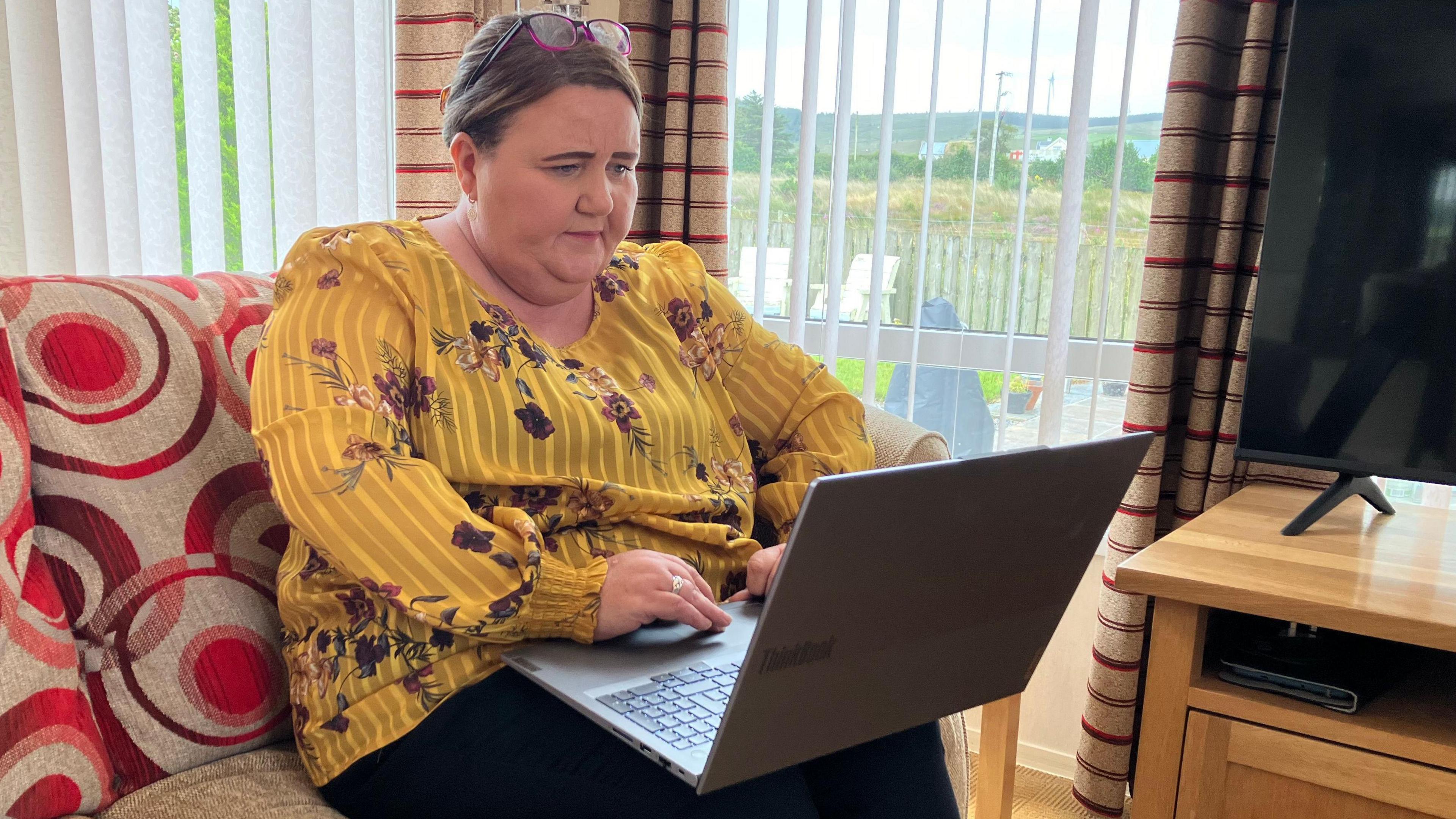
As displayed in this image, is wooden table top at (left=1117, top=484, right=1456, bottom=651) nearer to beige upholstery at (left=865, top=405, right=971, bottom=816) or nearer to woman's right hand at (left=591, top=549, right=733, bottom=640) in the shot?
beige upholstery at (left=865, top=405, right=971, bottom=816)

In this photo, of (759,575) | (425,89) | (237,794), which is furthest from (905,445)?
(425,89)

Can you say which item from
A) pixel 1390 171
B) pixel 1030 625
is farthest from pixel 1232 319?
pixel 1030 625

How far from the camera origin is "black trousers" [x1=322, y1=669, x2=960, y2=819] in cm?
87

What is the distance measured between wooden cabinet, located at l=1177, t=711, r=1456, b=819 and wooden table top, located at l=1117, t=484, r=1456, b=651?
0.47ft

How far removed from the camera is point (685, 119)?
2.07 meters

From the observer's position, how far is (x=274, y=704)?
3.58ft

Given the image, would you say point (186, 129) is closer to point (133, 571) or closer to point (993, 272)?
point (133, 571)

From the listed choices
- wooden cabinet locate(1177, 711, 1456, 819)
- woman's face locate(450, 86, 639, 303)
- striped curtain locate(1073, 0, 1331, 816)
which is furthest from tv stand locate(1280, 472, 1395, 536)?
woman's face locate(450, 86, 639, 303)

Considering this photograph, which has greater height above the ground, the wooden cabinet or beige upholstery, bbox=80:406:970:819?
beige upholstery, bbox=80:406:970:819

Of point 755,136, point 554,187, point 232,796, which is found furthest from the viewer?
point 755,136

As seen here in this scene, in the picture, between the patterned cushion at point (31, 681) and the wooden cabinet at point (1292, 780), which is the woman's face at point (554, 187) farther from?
the wooden cabinet at point (1292, 780)

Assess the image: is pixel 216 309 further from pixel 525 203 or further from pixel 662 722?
pixel 662 722

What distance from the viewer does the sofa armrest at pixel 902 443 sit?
1.40 meters

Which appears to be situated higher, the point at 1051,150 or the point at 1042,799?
the point at 1051,150
